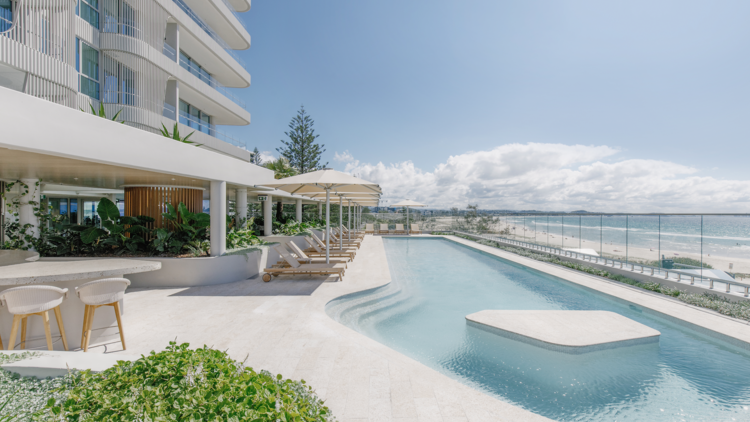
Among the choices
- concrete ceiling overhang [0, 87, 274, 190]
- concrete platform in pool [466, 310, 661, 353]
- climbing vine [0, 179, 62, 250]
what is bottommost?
concrete platform in pool [466, 310, 661, 353]

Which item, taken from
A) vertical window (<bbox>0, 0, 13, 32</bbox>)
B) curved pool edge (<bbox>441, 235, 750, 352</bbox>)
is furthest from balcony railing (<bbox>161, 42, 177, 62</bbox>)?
curved pool edge (<bbox>441, 235, 750, 352</bbox>)

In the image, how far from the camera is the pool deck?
2618mm

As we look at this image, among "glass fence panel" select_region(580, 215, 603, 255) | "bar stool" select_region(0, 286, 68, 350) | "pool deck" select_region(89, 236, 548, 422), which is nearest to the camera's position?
"pool deck" select_region(89, 236, 548, 422)

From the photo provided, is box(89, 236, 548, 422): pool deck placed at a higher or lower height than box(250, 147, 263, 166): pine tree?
lower

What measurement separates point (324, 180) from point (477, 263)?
783 centimetres

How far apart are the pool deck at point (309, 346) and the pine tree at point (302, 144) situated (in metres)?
24.9

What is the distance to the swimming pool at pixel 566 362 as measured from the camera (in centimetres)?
333

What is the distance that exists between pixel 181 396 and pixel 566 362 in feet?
15.0

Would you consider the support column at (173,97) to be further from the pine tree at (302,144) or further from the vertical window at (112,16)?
the pine tree at (302,144)

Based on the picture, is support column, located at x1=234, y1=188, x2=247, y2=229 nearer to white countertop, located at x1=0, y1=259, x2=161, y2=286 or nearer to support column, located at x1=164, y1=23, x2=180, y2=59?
white countertop, located at x1=0, y1=259, x2=161, y2=286

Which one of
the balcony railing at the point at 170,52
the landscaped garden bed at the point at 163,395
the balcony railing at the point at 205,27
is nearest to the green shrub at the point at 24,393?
the landscaped garden bed at the point at 163,395

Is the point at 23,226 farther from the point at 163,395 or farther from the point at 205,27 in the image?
the point at 205,27

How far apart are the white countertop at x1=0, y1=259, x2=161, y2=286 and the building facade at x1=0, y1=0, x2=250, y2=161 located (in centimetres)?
924

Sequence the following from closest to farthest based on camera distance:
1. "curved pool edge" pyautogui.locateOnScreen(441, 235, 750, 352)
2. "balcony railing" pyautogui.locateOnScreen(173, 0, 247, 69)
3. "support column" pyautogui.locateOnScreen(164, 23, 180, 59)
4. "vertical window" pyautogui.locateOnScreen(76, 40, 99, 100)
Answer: "curved pool edge" pyautogui.locateOnScreen(441, 235, 750, 352), "vertical window" pyautogui.locateOnScreen(76, 40, 99, 100), "support column" pyautogui.locateOnScreen(164, 23, 180, 59), "balcony railing" pyautogui.locateOnScreen(173, 0, 247, 69)
